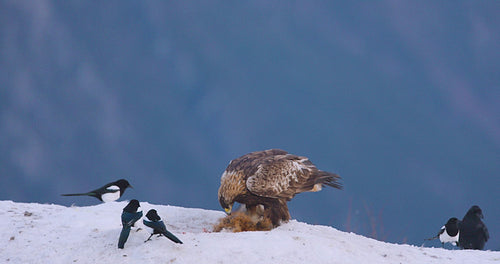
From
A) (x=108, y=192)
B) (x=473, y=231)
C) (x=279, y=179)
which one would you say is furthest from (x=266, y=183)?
(x=473, y=231)

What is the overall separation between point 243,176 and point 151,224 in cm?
216

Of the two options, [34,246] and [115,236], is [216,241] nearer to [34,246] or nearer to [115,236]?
[115,236]

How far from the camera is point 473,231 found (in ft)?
32.3

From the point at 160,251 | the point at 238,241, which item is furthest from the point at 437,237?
the point at 160,251

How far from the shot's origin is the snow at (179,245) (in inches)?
242

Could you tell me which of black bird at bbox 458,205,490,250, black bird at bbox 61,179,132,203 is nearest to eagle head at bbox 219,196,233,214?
black bird at bbox 61,179,132,203

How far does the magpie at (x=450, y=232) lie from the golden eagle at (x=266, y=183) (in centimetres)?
319

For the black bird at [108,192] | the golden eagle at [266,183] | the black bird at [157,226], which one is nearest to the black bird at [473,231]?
the golden eagle at [266,183]

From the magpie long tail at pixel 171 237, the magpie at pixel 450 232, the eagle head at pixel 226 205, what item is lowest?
the magpie long tail at pixel 171 237

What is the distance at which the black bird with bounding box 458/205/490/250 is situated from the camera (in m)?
9.80

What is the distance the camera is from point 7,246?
22.2 ft

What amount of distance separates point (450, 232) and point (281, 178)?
13.5 feet

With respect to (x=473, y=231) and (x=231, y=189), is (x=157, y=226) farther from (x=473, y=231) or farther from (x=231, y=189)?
(x=473, y=231)

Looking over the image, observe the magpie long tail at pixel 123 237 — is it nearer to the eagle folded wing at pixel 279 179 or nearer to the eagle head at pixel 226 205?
the eagle head at pixel 226 205
